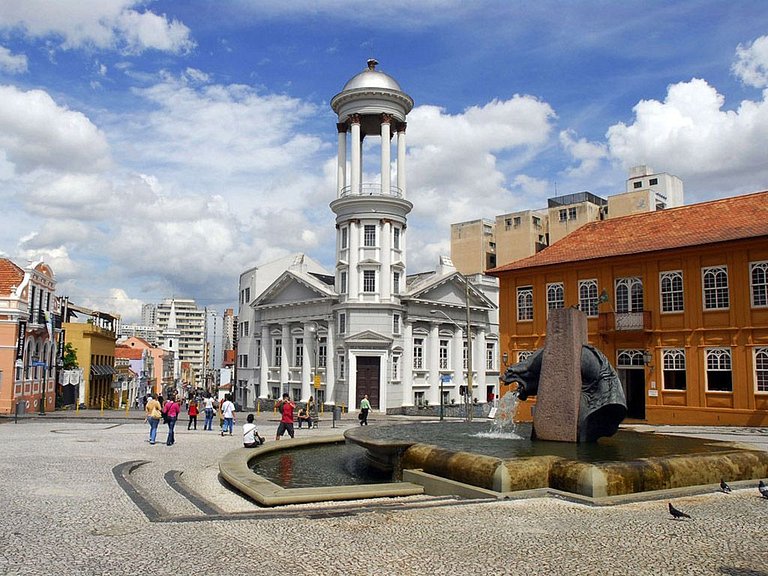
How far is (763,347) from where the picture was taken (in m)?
30.4

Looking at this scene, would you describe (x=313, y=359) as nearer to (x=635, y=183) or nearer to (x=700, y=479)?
(x=700, y=479)

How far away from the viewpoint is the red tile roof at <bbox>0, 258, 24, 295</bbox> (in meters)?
42.4

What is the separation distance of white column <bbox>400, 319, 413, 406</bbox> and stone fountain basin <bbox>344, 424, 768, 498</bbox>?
38886mm

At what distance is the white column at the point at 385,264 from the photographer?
2002 inches

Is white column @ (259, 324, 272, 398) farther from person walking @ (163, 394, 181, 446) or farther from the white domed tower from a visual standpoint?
person walking @ (163, 394, 181, 446)

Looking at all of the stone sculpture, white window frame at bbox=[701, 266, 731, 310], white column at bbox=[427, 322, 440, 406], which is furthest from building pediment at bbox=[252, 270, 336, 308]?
the stone sculpture

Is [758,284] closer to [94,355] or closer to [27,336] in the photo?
[27,336]

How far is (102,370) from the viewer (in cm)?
6594

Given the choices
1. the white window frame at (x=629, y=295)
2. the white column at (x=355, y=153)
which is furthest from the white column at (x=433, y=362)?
the white window frame at (x=629, y=295)

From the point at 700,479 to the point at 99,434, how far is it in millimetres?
20493

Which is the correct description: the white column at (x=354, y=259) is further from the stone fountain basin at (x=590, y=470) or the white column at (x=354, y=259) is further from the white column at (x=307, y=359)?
the stone fountain basin at (x=590, y=470)

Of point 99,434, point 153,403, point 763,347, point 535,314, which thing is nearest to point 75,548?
point 153,403

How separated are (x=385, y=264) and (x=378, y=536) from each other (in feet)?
140

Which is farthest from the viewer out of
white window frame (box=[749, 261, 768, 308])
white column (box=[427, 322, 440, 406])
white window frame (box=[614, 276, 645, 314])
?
white column (box=[427, 322, 440, 406])
